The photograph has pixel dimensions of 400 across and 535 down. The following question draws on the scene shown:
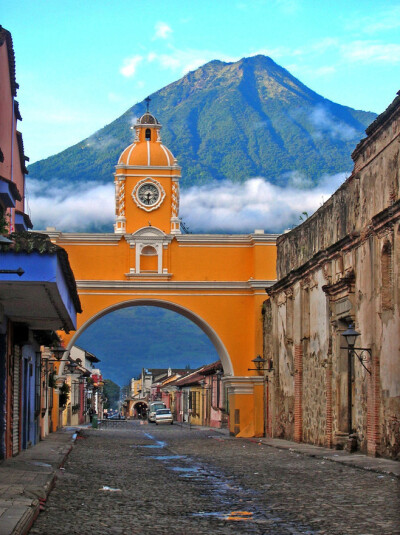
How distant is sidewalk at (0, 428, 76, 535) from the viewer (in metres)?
7.23

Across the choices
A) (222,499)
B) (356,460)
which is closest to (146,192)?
(356,460)

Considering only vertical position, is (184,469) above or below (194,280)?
below

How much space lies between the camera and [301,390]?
22.0 metres

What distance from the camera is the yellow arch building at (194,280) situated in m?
29.7

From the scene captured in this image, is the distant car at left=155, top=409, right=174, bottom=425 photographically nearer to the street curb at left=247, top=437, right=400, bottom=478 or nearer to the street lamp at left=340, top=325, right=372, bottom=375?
the street curb at left=247, top=437, right=400, bottom=478

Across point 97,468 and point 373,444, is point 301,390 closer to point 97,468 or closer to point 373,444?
point 373,444

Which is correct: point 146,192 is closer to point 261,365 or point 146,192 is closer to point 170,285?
point 170,285

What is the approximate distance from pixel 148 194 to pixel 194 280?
3560 mm

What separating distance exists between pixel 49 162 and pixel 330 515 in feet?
410

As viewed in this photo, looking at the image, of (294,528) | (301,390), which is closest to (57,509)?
(294,528)

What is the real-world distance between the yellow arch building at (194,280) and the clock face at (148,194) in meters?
1.21

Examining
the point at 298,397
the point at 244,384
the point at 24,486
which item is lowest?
the point at 24,486

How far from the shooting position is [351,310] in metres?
17.1

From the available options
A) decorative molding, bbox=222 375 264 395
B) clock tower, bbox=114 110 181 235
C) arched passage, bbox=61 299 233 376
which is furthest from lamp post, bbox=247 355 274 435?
clock tower, bbox=114 110 181 235
